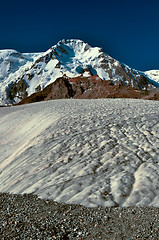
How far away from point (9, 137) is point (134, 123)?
28.7ft

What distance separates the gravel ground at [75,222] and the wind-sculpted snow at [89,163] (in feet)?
1.37

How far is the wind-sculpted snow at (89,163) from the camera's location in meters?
6.06

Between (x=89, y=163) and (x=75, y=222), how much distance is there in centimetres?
341

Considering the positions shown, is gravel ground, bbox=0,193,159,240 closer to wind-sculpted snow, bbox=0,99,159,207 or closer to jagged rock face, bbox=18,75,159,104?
wind-sculpted snow, bbox=0,99,159,207

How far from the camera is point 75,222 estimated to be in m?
4.80

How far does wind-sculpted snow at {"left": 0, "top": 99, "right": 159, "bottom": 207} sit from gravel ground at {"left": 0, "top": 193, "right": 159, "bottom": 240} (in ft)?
1.37

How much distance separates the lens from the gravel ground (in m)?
4.40

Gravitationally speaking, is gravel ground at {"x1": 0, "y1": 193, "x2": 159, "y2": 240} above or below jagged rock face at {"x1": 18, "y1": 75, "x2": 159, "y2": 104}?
above

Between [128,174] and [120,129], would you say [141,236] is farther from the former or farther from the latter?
[120,129]

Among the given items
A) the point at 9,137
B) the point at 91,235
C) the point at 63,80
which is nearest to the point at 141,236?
the point at 91,235

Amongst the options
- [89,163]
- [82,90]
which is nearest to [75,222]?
[89,163]

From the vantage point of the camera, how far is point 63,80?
120250 mm

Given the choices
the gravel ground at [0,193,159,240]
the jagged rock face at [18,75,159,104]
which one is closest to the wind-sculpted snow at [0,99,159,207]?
the gravel ground at [0,193,159,240]

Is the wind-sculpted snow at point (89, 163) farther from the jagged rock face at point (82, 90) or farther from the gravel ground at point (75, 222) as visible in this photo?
the jagged rock face at point (82, 90)
